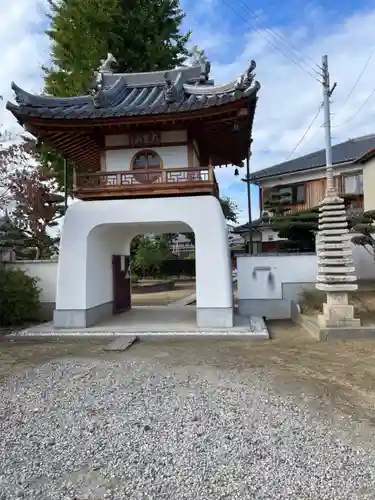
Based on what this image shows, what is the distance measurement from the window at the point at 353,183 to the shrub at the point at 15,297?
15.9 m

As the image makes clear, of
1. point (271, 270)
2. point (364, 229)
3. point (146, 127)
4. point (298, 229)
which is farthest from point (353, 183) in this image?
point (146, 127)

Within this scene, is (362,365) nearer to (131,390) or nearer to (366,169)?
(131,390)

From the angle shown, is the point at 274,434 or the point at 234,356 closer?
the point at 274,434

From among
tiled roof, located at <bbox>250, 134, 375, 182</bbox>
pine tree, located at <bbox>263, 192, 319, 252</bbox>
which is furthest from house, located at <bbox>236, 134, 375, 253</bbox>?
pine tree, located at <bbox>263, 192, 319, 252</bbox>

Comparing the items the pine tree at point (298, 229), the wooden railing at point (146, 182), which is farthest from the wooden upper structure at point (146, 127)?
the pine tree at point (298, 229)

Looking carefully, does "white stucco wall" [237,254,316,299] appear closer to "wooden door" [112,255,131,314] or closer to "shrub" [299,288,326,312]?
"shrub" [299,288,326,312]

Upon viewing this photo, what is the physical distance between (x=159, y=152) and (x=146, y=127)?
2.28ft

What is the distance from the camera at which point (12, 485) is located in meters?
2.76

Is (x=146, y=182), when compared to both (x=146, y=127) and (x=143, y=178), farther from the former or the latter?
(x=146, y=127)

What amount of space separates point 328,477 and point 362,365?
3584 mm

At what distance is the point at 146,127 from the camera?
31.4ft

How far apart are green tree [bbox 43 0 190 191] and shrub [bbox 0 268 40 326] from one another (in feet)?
21.7

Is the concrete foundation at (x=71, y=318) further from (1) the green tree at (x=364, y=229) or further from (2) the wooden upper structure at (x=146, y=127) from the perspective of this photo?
(1) the green tree at (x=364, y=229)

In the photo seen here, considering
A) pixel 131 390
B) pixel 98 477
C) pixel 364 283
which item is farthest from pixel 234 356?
pixel 364 283
